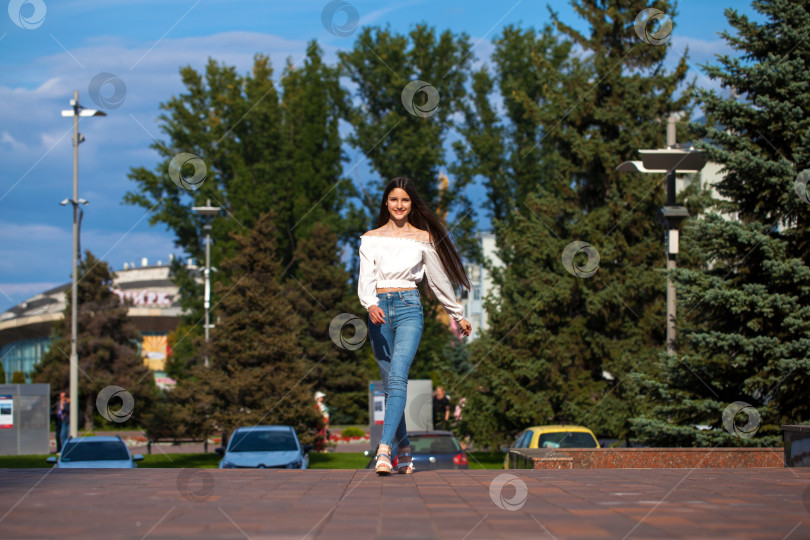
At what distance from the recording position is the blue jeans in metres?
6.71

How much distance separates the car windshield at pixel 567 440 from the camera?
16703mm

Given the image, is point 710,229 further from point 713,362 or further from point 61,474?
point 61,474

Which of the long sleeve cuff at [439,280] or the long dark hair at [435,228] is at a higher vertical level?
the long dark hair at [435,228]

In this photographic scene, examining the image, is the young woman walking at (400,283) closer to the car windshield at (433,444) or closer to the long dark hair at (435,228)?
the long dark hair at (435,228)

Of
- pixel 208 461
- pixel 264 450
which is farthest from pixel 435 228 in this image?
pixel 208 461

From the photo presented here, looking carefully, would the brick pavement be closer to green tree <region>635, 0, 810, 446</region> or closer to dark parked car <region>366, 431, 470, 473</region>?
green tree <region>635, 0, 810, 446</region>

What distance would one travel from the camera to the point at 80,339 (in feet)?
173

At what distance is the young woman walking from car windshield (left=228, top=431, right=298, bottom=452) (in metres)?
13.2

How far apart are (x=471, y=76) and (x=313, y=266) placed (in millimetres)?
13487

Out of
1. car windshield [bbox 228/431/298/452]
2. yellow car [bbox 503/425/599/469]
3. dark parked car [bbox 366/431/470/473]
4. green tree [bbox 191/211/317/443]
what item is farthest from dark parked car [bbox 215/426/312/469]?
green tree [bbox 191/211/317/443]

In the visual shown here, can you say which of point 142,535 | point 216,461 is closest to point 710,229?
point 142,535

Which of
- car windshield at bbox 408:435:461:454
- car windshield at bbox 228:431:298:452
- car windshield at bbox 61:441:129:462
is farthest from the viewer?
car windshield at bbox 228:431:298:452

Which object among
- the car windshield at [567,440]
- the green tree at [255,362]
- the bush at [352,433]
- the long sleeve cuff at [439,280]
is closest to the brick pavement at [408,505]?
the long sleeve cuff at [439,280]

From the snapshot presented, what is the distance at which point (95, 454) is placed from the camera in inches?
719
